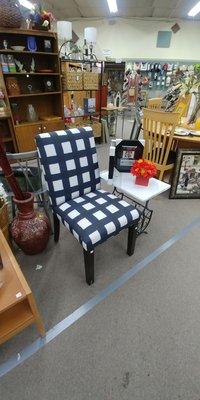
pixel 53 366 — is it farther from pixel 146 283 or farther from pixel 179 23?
pixel 179 23

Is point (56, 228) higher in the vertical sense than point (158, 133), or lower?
lower

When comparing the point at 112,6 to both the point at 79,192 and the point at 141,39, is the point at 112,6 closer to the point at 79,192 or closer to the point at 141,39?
the point at 141,39

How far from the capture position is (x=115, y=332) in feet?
4.03

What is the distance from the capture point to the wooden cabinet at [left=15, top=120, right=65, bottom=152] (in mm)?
3159

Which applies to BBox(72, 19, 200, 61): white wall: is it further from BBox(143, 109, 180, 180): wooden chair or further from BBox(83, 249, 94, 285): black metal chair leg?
BBox(83, 249, 94, 285): black metal chair leg

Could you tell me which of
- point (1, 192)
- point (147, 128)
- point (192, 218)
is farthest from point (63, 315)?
point (147, 128)

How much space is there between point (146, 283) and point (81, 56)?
13.0 feet

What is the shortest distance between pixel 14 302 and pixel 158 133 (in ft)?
6.66

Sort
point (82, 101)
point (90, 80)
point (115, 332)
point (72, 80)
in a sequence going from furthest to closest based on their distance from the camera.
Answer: point (82, 101) < point (90, 80) < point (72, 80) < point (115, 332)

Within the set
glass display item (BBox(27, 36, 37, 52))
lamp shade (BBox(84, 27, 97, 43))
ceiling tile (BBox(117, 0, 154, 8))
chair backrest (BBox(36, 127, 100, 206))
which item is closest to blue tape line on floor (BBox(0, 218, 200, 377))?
chair backrest (BBox(36, 127, 100, 206))

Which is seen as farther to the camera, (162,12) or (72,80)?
(162,12)

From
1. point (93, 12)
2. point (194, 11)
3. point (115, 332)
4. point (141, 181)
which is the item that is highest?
point (93, 12)

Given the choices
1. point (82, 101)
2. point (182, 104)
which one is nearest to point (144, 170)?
point (182, 104)

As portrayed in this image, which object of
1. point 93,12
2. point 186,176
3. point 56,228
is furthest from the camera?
point 93,12
